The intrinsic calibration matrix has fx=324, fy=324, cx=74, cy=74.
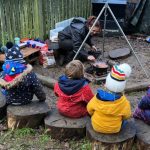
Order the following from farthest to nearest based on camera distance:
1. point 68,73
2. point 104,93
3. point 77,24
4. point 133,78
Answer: point 77,24 → point 133,78 → point 68,73 → point 104,93

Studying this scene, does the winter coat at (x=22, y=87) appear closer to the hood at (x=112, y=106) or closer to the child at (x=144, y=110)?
the hood at (x=112, y=106)

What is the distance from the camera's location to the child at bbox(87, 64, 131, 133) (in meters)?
3.71

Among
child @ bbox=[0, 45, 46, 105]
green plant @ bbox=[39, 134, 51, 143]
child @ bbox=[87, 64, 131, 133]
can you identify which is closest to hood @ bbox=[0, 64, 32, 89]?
child @ bbox=[0, 45, 46, 105]

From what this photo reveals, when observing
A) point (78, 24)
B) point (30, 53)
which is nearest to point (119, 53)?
point (78, 24)

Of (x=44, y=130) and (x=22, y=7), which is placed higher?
(x=22, y=7)

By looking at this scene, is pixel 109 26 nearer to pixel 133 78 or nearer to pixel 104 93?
pixel 133 78

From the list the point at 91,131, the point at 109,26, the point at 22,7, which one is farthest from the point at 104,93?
the point at 109,26

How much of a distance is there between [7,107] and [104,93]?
4.86 feet

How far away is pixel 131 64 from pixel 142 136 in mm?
3582

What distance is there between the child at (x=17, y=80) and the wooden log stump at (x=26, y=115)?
0.43ft

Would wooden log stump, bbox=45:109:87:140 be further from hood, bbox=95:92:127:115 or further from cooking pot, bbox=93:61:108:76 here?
cooking pot, bbox=93:61:108:76

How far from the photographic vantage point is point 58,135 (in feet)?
13.8

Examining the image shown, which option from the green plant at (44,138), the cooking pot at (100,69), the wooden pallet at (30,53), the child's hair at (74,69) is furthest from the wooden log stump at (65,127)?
the wooden pallet at (30,53)

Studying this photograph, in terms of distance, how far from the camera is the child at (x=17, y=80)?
429cm
